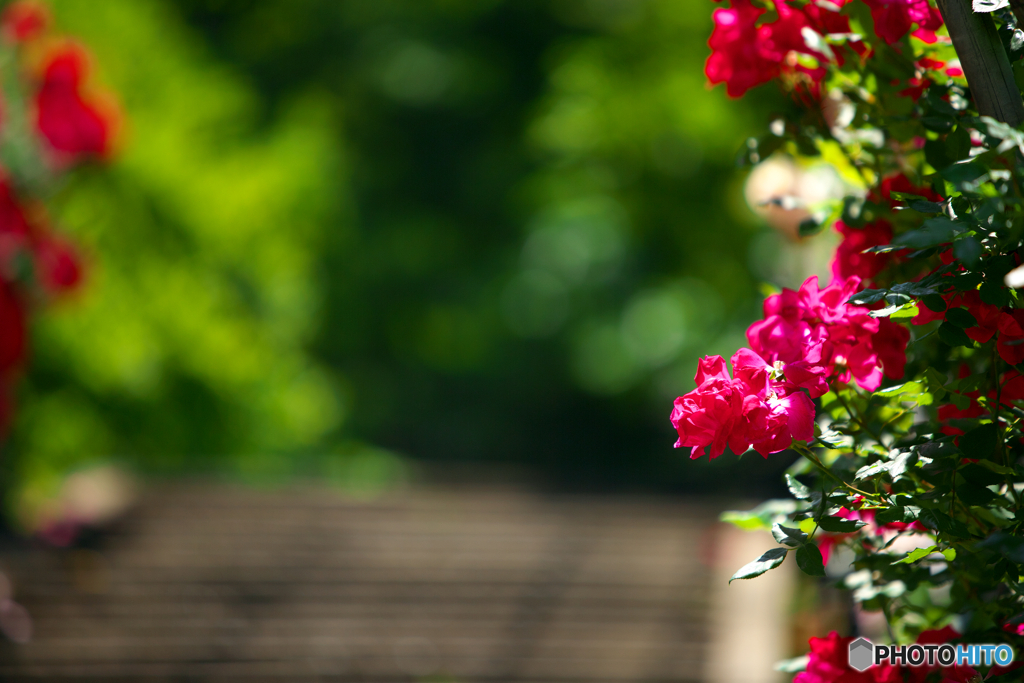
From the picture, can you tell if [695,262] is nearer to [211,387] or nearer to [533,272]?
[533,272]

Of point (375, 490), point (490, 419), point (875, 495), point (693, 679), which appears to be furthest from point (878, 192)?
point (490, 419)

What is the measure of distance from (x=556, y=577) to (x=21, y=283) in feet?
7.99

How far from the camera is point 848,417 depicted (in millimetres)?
928

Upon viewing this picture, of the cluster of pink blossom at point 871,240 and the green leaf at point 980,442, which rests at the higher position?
the cluster of pink blossom at point 871,240

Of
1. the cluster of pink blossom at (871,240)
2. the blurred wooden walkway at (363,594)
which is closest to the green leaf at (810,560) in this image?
the cluster of pink blossom at (871,240)

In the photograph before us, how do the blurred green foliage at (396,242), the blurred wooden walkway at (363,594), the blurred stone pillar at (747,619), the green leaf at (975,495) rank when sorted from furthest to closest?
the blurred green foliage at (396,242) < the blurred wooden walkway at (363,594) < the blurred stone pillar at (747,619) < the green leaf at (975,495)

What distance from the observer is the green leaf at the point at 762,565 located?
694mm

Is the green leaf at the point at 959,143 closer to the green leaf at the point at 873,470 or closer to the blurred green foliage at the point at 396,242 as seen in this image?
the green leaf at the point at 873,470

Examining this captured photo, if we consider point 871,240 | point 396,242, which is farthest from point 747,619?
point 396,242

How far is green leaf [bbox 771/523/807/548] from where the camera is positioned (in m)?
0.72

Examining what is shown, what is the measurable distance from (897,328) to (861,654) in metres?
0.35

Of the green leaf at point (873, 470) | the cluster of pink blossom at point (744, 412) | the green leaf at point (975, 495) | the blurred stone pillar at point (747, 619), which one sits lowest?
the blurred stone pillar at point (747, 619)

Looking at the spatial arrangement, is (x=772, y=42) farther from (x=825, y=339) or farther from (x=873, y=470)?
(x=873, y=470)

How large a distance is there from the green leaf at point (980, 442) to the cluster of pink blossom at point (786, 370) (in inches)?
4.1
